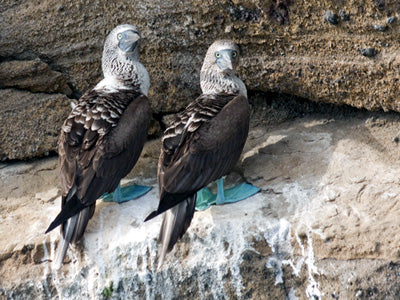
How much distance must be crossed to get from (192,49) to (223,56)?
2.34ft

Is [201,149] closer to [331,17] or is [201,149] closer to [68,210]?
[68,210]

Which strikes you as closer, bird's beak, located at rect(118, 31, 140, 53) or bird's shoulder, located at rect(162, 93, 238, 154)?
bird's shoulder, located at rect(162, 93, 238, 154)

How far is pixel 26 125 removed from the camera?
21.4ft

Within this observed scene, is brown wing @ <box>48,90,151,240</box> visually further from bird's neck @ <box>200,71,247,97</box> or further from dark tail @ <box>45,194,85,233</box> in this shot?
bird's neck @ <box>200,71,247,97</box>

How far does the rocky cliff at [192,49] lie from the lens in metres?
5.76

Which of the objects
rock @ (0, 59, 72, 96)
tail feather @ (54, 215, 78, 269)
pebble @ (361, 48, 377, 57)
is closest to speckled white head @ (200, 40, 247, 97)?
pebble @ (361, 48, 377, 57)

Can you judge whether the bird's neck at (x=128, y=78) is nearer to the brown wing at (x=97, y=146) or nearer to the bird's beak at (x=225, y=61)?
the brown wing at (x=97, y=146)

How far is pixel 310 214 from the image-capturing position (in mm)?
5094

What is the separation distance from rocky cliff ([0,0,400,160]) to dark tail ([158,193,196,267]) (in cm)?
172

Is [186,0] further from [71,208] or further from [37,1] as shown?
[71,208]

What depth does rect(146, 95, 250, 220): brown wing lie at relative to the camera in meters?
5.08

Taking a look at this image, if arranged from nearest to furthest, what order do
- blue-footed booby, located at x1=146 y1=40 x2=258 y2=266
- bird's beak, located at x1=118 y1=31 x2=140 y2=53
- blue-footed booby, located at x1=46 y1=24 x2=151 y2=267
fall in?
blue-footed booby, located at x1=146 y1=40 x2=258 y2=266
blue-footed booby, located at x1=46 y1=24 x2=151 y2=267
bird's beak, located at x1=118 y1=31 x2=140 y2=53

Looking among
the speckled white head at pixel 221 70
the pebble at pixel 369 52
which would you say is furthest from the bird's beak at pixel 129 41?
the pebble at pixel 369 52

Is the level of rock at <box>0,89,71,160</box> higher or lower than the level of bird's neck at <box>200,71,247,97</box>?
lower
